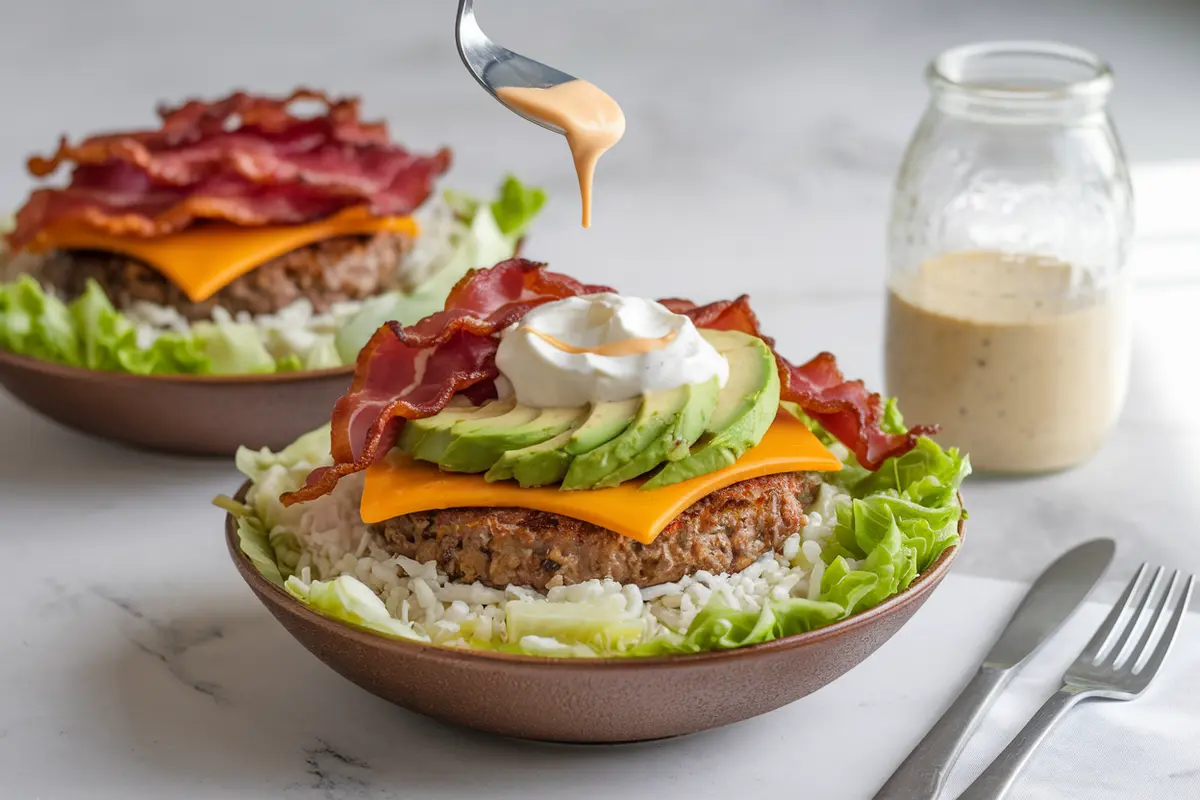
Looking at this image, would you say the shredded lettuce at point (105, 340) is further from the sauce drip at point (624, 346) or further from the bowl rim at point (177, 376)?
the sauce drip at point (624, 346)

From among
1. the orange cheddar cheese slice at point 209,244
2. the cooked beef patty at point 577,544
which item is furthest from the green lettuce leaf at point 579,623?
the orange cheddar cheese slice at point 209,244

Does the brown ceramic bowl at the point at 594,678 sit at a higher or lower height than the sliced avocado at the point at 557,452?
lower

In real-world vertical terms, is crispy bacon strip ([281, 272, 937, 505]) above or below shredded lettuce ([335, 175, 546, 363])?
above

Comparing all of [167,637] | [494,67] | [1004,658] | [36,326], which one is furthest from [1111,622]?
[36,326]

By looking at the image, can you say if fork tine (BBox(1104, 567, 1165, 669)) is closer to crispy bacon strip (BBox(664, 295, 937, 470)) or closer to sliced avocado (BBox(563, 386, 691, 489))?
crispy bacon strip (BBox(664, 295, 937, 470))

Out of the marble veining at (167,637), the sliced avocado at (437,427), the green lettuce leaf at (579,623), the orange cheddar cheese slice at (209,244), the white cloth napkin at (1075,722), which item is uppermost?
the sliced avocado at (437,427)

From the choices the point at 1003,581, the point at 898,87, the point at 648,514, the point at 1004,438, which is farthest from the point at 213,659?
the point at 898,87

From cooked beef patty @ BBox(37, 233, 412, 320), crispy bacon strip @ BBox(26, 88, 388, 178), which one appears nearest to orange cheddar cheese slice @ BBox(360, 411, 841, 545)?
cooked beef patty @ BBox(37, 233, 412, 320)
